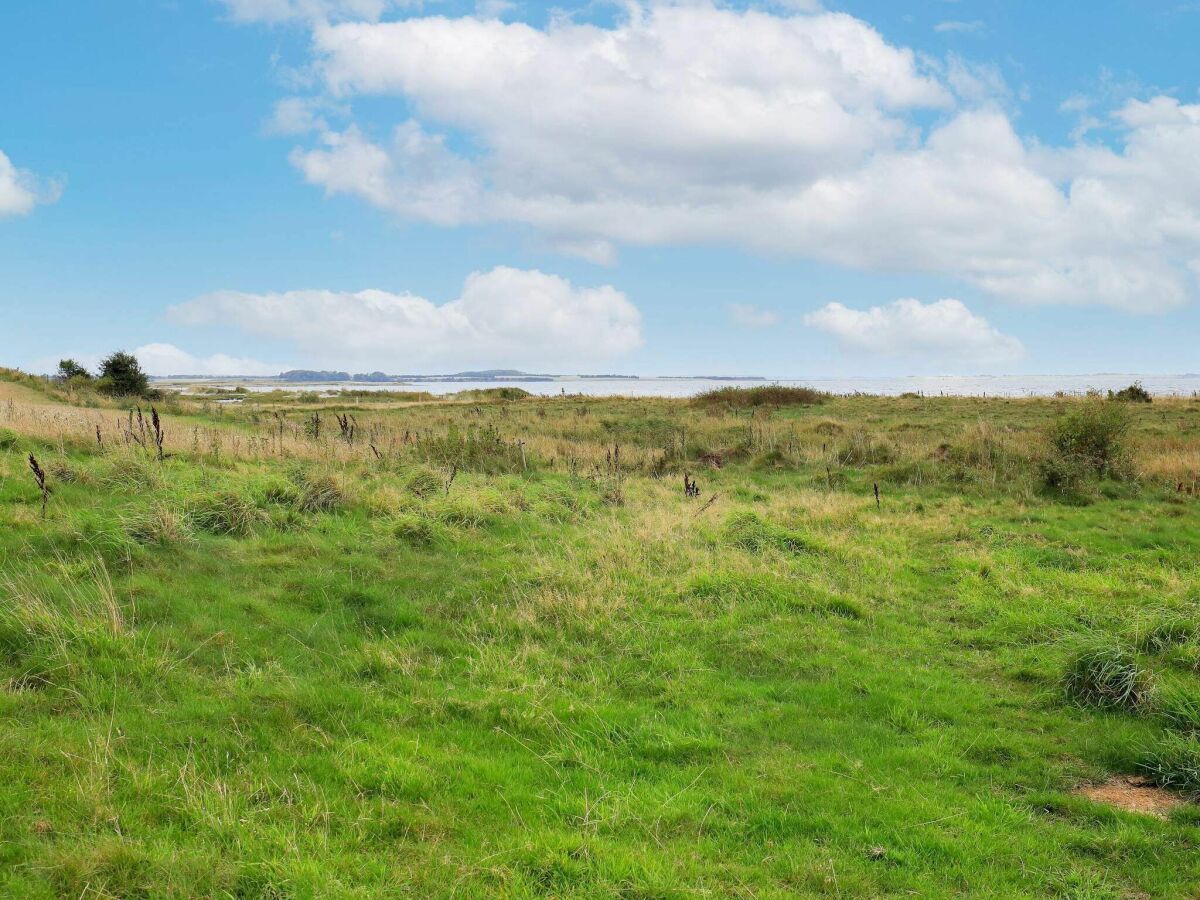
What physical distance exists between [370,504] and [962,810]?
10255 mm

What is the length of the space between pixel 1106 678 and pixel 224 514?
11171 mm

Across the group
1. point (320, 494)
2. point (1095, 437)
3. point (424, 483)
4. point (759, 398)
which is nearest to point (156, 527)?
point (320, 494)

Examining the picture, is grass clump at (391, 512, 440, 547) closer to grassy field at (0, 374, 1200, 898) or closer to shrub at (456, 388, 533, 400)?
grassy field at (0, 374, 1200, 898)

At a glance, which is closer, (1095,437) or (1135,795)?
(1135,795)

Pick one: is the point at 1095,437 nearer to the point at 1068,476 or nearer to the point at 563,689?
the point at 1068,476

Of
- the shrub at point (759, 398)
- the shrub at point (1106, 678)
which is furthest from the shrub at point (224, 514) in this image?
the shrub at point (759, 398)

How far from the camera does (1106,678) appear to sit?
7281mm

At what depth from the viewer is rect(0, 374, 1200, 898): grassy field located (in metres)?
4.58

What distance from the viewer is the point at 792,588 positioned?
34.0 feet

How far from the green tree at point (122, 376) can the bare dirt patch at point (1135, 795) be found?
50969 millimetres

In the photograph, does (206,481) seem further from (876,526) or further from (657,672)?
(876,526)

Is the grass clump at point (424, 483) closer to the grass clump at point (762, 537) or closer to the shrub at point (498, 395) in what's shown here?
the grass clump at point (762, 537)

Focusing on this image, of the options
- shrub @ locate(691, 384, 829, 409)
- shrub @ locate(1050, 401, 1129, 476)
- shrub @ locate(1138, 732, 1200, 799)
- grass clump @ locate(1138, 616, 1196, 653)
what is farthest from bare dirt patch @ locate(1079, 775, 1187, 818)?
shrub @ locate(691, 384, 829, 409)

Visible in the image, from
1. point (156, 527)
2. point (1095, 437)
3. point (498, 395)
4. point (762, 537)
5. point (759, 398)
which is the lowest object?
point (762, 537)
